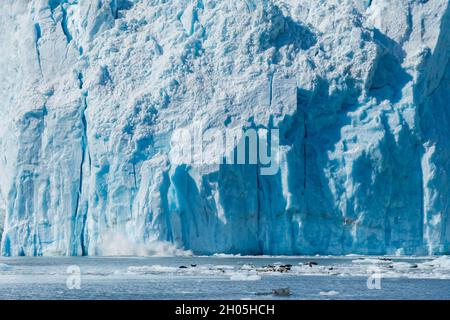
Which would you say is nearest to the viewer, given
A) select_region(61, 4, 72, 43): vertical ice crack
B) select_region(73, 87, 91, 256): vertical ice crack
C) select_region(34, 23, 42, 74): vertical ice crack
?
select_region(73, 87, 91, 256): vertical ice crack

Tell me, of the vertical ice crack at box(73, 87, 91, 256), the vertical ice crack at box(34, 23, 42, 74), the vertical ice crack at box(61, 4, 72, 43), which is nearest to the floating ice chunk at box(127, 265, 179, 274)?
the vertical ice crack at box(73, 87, 91, 256)

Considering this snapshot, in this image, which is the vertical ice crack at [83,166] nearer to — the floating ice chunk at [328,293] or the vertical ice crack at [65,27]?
the vertical ice crack at [65,27]

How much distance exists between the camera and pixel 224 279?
19.0m

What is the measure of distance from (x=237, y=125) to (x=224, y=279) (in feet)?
26.4

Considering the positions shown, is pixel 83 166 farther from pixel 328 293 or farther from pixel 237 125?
pixel 328 293

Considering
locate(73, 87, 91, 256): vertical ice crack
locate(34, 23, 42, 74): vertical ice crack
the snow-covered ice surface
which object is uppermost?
locate(34, 23, 42, 74): vertical ice crack

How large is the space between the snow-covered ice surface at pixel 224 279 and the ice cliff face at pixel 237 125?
1.71m

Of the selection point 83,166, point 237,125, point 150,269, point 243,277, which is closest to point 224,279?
point 243,277

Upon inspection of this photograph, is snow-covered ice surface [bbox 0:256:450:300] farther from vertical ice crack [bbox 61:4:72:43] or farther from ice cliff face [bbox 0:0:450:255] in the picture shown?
vertical ice crack [bbox 61:4:72:43]

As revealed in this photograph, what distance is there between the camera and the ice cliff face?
1032 inches

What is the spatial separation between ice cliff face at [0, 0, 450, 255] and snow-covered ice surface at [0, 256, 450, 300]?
5.61 feet

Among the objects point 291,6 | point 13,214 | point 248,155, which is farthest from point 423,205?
point 13,214

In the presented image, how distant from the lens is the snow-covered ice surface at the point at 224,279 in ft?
53.1

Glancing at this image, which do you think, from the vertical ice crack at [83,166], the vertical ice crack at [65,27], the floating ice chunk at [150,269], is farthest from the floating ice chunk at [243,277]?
the vertical ice crack at [65,27]
